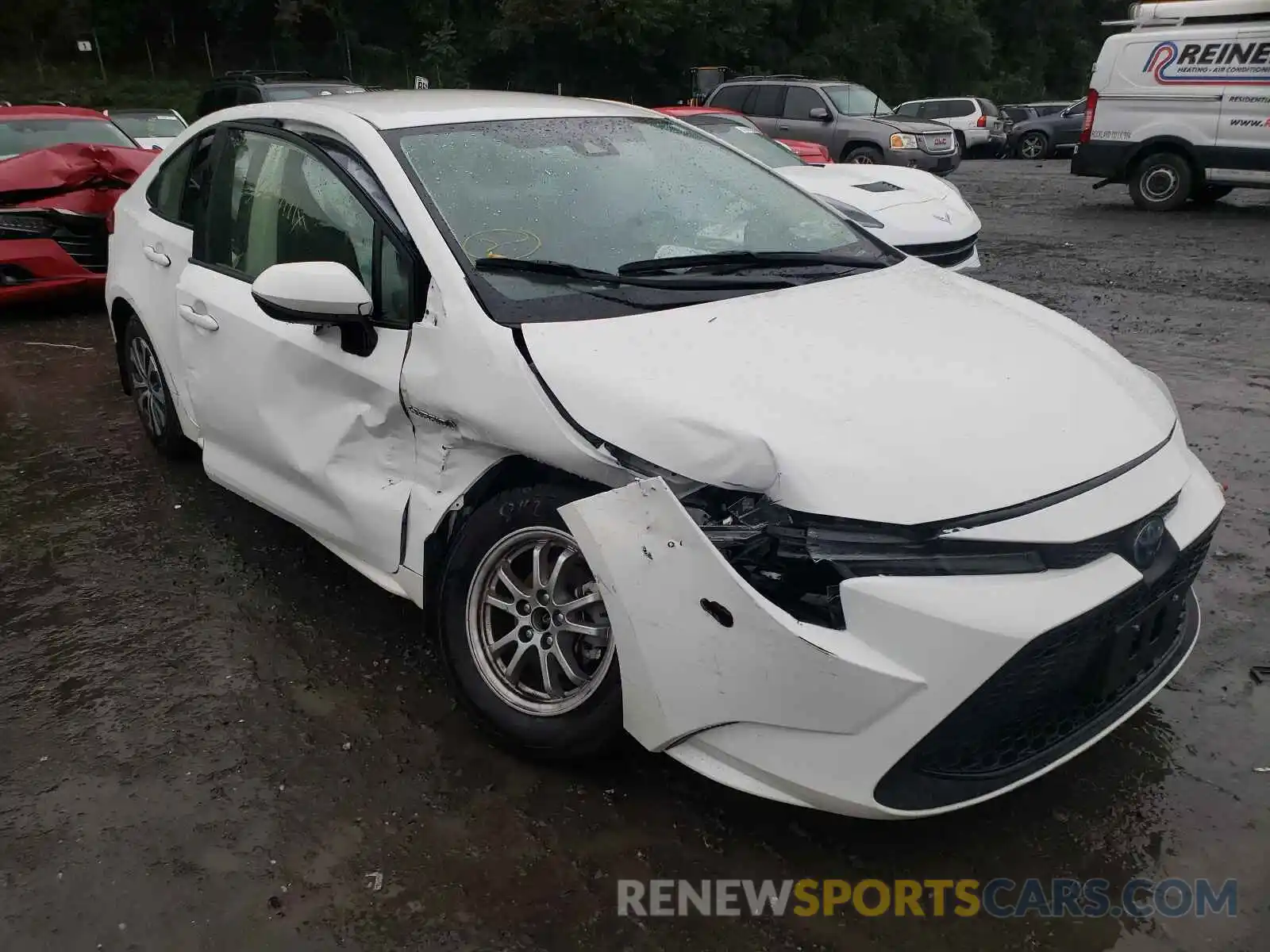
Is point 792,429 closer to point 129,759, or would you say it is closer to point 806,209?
point 806,209

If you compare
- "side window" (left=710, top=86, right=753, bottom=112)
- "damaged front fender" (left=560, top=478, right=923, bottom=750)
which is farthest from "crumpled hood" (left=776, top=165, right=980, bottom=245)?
"side window" (left=710, top=86, right=753, bottom=112)

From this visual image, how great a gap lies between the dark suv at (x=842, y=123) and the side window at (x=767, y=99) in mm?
13

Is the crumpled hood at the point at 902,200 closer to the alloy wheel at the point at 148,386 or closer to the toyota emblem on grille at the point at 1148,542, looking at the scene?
the alloy wheel at the point at 148,386

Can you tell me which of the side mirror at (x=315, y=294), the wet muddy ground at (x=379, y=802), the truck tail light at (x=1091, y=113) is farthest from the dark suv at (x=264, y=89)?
the side mirror at (x=315, y=294)

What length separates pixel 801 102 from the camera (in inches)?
651

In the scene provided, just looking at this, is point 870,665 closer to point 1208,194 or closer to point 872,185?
point 872,185

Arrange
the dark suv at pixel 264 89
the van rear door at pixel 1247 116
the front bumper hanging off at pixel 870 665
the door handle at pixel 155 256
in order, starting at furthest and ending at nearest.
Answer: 1. the dark suv at pixel 264 89
2. the van rear door at pixel 1247 116
3. the door handle at pixel 155 256
4. the front bumper hanging off at pixel 870 665

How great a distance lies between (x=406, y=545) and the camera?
2.88 m

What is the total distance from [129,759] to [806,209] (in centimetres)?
269

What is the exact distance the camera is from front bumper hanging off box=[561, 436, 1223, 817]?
6.76 feet

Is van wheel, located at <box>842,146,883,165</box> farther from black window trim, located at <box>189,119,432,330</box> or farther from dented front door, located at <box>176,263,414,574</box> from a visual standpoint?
dented front door, located at <box>176,263,414,574</box>

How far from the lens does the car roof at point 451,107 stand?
3.30 m

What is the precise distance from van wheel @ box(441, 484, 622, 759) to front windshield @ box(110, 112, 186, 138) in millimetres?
10964

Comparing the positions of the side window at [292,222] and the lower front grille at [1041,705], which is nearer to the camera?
the lower front grille at [1041,705]
